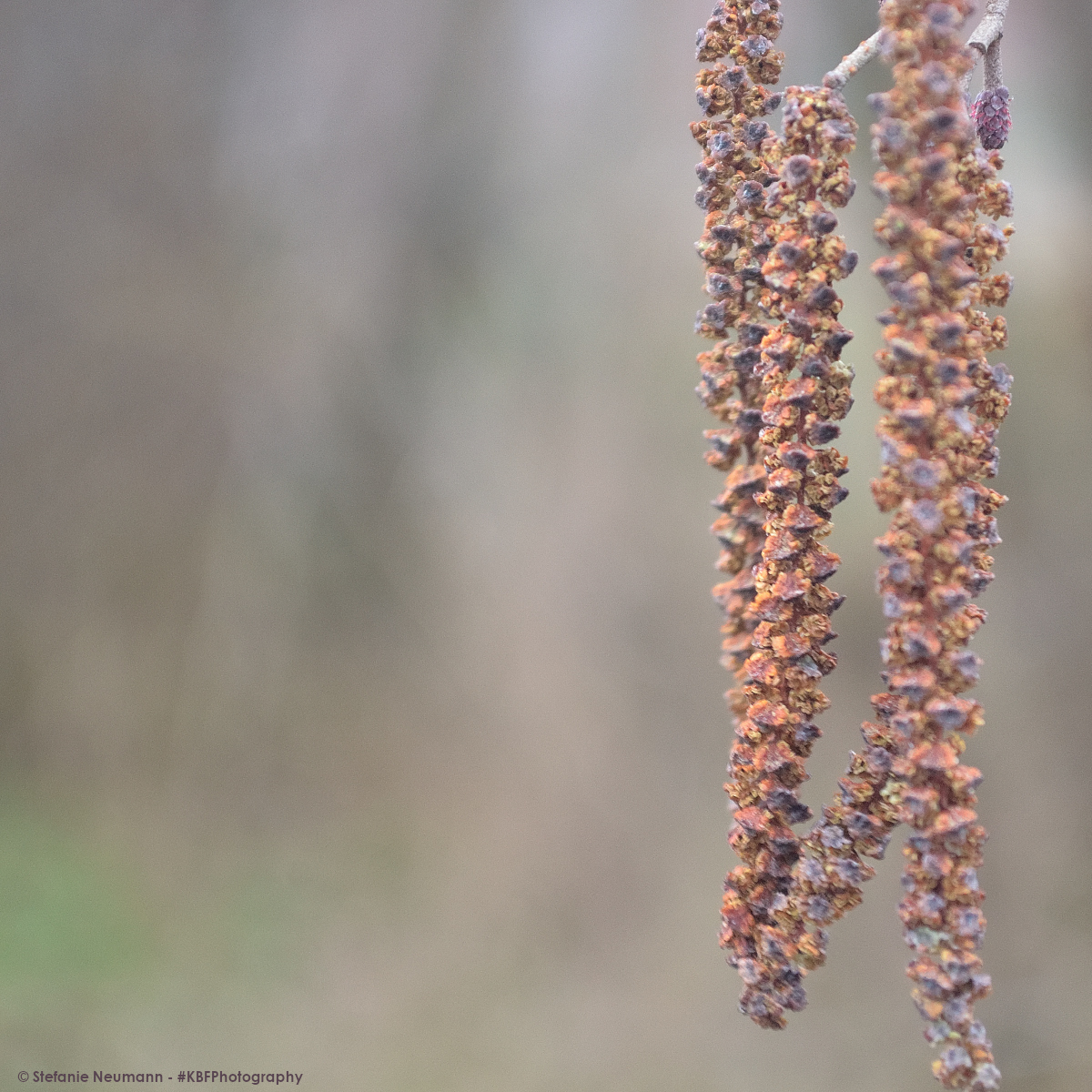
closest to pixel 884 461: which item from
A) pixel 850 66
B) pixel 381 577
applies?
pixel 850 66

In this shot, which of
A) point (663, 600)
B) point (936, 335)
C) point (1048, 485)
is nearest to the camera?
point (936, 335)

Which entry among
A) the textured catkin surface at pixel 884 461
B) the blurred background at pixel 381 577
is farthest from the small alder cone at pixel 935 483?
the blurred background at pixel 381 577

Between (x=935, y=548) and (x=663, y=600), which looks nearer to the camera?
(x=935, y=548)

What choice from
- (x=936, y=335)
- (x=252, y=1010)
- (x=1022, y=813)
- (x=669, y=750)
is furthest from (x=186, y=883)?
(x=936, y=335)

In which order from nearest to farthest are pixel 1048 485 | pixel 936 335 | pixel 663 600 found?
pixel 936 335 < pixel 1048 485 < pixel 663 600

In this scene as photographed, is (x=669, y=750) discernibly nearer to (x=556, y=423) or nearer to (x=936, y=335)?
(x=556, y=423)

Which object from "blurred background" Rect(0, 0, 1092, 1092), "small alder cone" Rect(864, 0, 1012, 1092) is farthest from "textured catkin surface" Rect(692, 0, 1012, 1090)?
"blurred background" Rect(0, 0, 1092, 1092)
